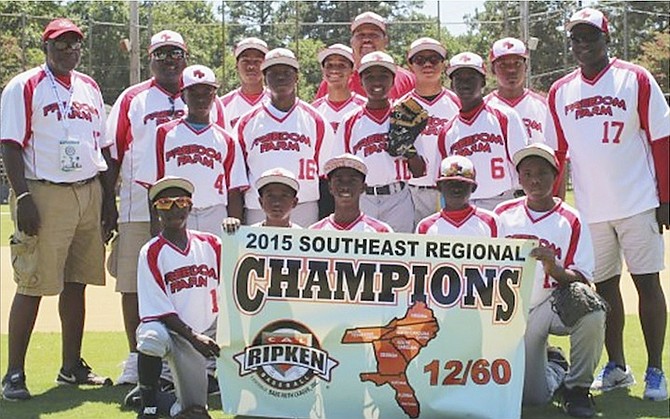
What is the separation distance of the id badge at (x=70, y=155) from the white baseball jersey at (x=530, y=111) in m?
3.15

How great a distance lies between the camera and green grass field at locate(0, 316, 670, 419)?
6477 mm

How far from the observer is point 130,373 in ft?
24.8

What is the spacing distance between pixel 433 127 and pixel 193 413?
117 inches

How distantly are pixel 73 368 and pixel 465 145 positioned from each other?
3481mm

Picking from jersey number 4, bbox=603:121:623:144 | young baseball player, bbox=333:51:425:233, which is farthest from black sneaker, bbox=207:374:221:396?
jersey number 4, bbox=603:121:623:144

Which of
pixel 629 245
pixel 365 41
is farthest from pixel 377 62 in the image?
pixel 629 245

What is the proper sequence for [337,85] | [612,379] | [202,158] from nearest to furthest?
1. [202,158]
2. [612,379]
3. [337,85]

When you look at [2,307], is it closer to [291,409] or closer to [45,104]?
[45,104]

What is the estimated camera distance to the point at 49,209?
286 inches

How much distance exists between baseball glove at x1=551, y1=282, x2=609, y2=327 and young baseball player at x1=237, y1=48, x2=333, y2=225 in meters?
2.10

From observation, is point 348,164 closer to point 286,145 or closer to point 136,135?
point 286,145

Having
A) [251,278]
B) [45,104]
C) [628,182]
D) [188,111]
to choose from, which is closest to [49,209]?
[45,104]

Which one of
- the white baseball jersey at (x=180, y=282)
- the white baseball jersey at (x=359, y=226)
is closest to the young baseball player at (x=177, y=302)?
the white baseball jersey at (x=180, y=282)

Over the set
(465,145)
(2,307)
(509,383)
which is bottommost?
(2,307)
